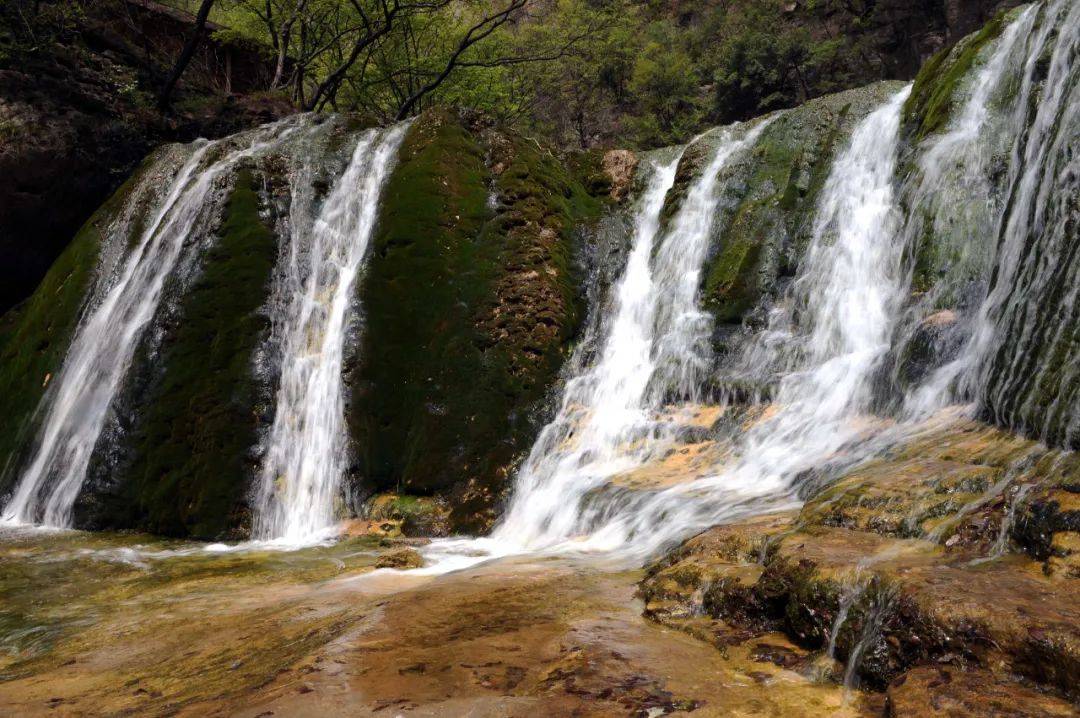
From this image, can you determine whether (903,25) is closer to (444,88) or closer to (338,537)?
(444,88)

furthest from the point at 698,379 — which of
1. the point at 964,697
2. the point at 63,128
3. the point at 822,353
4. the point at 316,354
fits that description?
the point at 63,128

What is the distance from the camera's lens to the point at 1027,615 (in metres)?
2.31

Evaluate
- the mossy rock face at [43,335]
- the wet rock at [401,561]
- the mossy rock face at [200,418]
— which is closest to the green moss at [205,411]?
the mossy rock face at [200,418]

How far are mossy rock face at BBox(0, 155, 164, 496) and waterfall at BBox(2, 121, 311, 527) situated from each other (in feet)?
0.87

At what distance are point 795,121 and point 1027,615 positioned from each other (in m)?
9.96

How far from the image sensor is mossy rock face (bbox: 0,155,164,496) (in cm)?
958

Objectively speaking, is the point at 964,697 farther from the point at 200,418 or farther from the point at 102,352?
the point at 102,352

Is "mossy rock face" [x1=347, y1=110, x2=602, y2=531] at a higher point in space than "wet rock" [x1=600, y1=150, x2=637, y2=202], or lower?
lower

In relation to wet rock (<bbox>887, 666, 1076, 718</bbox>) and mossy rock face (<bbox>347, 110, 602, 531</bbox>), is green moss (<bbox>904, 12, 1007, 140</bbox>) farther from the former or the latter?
wet rock (<bbox>887, 666, 1076, 718</bbox>)

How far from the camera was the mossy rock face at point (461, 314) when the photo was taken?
311 inches

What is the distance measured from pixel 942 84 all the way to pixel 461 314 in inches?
265

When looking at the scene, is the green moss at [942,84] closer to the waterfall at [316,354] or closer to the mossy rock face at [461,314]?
the mossy rock face at [461,314]

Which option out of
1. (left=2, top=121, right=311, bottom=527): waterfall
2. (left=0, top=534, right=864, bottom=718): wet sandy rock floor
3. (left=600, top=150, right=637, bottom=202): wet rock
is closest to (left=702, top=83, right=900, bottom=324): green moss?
A: (left=600, top=150, right=637, bottom=202): wet rock

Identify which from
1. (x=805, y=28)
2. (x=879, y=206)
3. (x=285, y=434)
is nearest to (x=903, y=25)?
(x=805, y=28)
